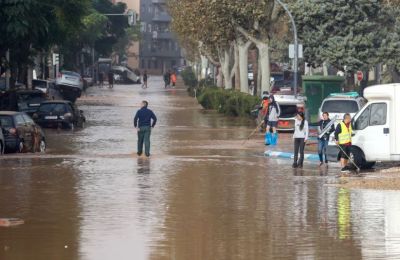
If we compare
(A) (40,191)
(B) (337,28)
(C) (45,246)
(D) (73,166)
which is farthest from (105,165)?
(B) (337,28)

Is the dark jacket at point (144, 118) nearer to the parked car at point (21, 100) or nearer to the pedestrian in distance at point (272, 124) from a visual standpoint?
the pedestrian in distance at point (272, 124)

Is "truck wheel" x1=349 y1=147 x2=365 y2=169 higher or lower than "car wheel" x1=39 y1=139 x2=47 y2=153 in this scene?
higher

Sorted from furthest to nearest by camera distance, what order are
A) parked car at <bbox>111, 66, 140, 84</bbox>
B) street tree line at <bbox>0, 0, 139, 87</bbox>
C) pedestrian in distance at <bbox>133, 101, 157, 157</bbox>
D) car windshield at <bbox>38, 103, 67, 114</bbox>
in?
parked car at <bbox>111, 66, 140, 84</bbox> < car windshield at <bbox>38, 103, 67, 114</bbox> < street tree line at <bbox>0, 0, 139, 87</bbox> < pedestrian in distance at <bbox>133, 101, 157, 157</bbox>

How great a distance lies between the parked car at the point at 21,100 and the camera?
49.2 meters

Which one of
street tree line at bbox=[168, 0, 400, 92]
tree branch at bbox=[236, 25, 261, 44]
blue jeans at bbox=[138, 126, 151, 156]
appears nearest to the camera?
blue jeans at bbox=[138, 126, 151, 156]

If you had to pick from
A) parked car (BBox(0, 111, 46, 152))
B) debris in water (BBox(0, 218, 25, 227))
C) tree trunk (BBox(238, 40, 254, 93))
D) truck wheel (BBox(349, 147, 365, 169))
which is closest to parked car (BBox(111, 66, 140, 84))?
tree trunk (BBox(238, 40, 254, 93))

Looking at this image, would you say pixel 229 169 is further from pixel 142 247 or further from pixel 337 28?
pixel 337 28

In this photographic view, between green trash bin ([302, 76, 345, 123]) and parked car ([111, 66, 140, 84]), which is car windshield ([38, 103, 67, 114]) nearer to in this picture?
green trash bin ([302, 76, 345, 123])

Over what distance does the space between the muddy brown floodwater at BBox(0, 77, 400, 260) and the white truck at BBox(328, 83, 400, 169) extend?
839 millimetres

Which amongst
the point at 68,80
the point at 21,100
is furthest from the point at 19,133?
the point at 68,80

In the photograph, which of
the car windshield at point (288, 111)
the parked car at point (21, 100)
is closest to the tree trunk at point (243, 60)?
the parked car at point (21, 100)

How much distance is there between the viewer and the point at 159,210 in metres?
19.7

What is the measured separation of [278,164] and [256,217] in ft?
36.6

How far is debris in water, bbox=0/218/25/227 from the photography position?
17.7 metres
